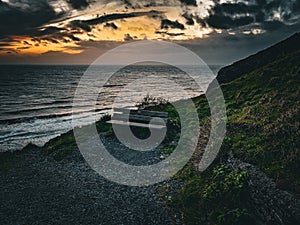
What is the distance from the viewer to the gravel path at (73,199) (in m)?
9.09

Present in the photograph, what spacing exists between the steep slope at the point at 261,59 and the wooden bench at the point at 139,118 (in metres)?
11.4

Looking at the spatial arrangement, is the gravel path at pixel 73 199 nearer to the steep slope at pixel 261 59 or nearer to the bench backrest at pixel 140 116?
the bench backrest at pixel 140 116

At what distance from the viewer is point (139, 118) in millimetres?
17266

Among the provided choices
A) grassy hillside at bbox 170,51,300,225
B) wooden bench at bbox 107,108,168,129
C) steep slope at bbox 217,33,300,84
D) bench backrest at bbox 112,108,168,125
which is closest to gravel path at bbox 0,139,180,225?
grassy hillside at bbox 170,51,300,225

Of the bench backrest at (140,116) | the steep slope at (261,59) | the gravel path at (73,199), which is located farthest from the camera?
the steep slope at (261,59)

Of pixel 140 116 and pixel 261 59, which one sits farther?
pixel 261 59

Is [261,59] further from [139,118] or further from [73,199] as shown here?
[73,199]

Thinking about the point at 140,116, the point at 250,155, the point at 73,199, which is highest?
the point at 250,155

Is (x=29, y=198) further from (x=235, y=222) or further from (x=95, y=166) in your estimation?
(x=235, y=222)

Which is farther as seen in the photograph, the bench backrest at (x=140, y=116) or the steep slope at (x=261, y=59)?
the steep slope at (x=261, y=59)

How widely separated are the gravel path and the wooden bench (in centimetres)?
311

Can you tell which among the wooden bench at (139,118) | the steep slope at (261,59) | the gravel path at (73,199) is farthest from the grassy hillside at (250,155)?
the steep slope at (261,59)

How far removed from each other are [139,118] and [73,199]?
7.88 meters

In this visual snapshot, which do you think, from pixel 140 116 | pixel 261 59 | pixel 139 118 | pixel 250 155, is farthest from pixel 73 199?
pixel 261 59
